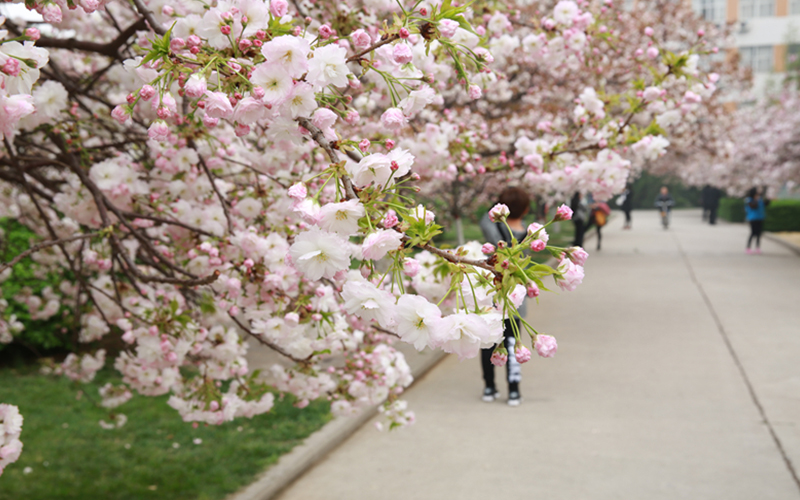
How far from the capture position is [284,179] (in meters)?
3.63

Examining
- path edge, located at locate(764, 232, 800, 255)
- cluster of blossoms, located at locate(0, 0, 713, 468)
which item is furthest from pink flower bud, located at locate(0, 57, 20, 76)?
path edge, located at locate(764, 232, 800, 255)

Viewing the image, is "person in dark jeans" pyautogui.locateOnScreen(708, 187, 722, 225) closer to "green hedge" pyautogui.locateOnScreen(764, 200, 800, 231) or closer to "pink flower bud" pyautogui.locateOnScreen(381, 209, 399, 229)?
"green hedge" pyautogui.locateOnScreen(764, 200, 800, 231)

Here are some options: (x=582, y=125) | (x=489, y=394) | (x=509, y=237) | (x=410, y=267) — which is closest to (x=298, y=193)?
(x=410, y=267)

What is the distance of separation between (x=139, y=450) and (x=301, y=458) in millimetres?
1391

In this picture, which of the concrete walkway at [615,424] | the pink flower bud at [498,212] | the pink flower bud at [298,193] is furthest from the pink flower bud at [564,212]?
the concrete walkway at [615,424]

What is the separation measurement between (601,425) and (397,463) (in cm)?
169

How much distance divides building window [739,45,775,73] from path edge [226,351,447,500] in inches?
1865

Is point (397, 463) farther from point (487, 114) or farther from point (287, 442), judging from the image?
point (487, 114)

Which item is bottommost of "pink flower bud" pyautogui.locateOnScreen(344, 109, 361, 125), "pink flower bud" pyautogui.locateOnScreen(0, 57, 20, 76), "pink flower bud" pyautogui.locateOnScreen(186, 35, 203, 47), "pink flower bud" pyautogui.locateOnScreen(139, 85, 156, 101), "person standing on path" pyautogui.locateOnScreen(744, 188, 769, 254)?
"person standing on path" pyautogui.locateOnScreen(744, 188, 769, 254)

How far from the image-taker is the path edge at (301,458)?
4.10m

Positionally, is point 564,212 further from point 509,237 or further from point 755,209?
point 755,209

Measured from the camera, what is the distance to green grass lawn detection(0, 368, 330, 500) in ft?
14.3

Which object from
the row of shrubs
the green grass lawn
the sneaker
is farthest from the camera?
the row of shrubs

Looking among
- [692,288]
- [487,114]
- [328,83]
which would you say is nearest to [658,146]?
[328,83]
